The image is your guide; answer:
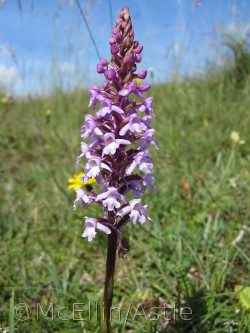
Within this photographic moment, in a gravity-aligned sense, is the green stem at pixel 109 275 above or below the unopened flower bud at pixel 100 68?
below

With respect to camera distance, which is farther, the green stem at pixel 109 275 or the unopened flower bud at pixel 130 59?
the green stem at pixel 109 275

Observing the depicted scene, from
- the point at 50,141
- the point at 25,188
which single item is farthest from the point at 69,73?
the point at 25,188

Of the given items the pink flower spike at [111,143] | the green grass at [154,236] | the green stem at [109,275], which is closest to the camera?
the pink flower spike at [111,143]

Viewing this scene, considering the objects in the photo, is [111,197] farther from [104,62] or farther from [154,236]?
[154,236]

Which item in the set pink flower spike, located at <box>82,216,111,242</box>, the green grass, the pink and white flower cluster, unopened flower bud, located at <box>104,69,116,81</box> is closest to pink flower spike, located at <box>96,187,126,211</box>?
the pink and white flower cluster

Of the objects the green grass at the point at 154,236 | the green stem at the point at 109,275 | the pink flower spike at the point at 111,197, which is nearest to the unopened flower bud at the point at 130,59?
the pink flower spike at the point at 111,197

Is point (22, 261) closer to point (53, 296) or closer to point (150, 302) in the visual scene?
point (53, 296)

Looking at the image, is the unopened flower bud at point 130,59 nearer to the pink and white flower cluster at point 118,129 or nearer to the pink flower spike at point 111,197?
the pink and white flower cluster at point 118,129

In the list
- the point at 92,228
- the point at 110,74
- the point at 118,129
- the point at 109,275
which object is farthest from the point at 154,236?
the point at 110,74
